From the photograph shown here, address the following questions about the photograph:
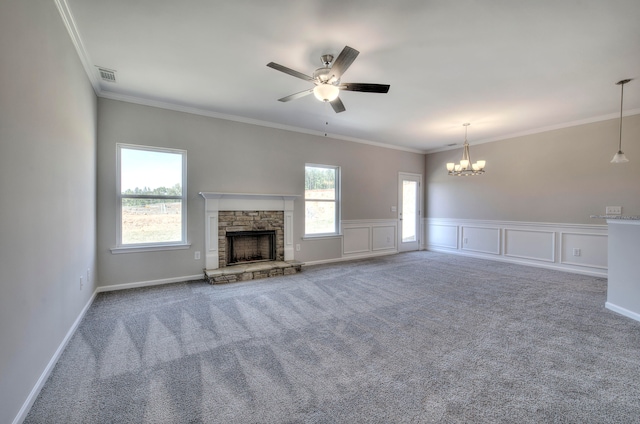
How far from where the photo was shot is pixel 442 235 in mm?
7133

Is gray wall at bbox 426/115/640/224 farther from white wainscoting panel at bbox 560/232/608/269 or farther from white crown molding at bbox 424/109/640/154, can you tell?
white wainscoting panel at bbox 560/232/608/269

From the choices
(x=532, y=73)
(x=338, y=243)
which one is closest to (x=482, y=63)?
(x=532, y=73)

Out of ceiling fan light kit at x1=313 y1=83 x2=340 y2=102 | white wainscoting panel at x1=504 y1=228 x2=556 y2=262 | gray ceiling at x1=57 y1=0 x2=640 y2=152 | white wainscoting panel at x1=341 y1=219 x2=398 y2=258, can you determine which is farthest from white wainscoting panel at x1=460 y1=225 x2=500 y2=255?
ceiling fan light kit at x1=313 y1=83 x2=340 y2=102

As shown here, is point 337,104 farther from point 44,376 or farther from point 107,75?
point 44,376

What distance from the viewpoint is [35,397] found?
169 cm

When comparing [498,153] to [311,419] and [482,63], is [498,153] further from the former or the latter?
[311,419]

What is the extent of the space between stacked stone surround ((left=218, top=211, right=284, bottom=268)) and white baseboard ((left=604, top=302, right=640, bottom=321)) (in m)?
4.52

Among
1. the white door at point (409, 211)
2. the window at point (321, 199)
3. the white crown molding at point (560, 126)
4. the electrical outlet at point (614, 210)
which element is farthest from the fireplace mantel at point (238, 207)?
the electrical outlet at point (614, 210)

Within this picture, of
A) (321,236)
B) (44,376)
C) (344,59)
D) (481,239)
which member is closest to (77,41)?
(344,59)

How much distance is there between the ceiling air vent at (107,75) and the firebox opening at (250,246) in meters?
2.57

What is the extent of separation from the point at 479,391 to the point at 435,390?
11.1 inches

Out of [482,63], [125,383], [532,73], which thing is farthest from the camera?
[532,73]

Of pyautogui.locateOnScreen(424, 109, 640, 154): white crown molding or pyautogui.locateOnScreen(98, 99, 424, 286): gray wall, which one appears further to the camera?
pyautogui.locateOnScreen(424, 109, 640, 154): white crown molding

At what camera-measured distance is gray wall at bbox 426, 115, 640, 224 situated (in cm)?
445
